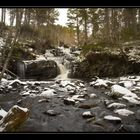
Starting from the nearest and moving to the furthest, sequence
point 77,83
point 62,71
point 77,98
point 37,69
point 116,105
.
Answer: point 116,105, point 77,98, point 77,83, point 37,69, point 62,71

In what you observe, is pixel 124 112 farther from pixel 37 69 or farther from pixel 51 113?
pixel 37 69

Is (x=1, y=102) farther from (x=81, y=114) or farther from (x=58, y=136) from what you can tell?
(x=58, y=136)

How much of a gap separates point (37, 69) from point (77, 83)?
363 centimetres

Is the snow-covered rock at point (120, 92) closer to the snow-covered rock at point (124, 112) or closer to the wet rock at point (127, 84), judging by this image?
the wet rock at point (127, 84)

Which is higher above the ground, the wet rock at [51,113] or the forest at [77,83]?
the forest at [77,83]

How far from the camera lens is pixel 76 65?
38.6 feet

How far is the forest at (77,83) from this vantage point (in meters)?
4.46

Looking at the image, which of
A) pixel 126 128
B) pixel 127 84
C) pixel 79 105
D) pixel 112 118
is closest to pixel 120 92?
pixel 127 84

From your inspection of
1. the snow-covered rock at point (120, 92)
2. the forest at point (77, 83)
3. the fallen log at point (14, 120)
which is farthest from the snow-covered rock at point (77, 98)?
the fallen log at point (14, 120)

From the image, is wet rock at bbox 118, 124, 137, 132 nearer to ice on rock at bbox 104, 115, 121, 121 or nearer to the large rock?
ice on rock at bbox 104, 115, 121, 121

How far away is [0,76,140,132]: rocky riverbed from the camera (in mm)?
4410

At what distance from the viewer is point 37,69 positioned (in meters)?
11.6

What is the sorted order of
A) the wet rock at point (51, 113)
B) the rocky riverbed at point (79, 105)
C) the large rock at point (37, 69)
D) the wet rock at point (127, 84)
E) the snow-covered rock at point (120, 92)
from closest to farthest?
1. the rocky riverbed at point (79, 105)
2. the wet rock at point (51, 113)
3. the snow-covered rock at point (120, 92)
4. the wet rock at point (127, 84)
5. the large rock at point (37, 69)

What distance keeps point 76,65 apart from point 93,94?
508 centimetres
